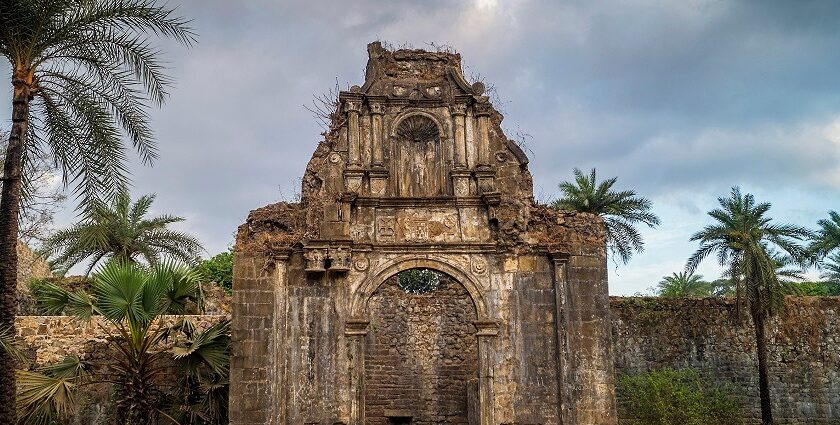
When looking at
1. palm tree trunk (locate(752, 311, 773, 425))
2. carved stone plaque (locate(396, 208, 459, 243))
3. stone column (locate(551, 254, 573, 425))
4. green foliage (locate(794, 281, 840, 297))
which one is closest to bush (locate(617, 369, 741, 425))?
palm tree trunk (locate(752, 311, 773, 425))

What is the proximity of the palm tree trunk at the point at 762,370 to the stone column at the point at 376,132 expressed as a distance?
11391 millimetres

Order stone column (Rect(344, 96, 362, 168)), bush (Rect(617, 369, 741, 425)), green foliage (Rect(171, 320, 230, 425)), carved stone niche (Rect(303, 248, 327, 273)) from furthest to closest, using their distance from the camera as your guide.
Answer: bush (Rect(617, 369, 741, 425)) → stone column (Rect(344, 96, 362, 168)) → green foliage (Rect(171, 320, 230, 425)) → carved stone niche (Rect(303, 248, 327, 273))

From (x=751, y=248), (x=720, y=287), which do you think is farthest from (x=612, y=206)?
(x=720, y=287)

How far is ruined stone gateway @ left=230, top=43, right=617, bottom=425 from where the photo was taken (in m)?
14.0

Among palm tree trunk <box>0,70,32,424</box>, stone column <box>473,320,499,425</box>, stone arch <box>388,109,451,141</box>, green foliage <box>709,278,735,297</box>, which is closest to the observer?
palm tree trunk <box>0,70,32,424</box>

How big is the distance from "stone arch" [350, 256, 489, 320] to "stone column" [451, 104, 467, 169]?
192 centimetres

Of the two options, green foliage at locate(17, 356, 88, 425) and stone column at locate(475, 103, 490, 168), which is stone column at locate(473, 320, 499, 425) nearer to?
stone column at locate(475, 103, 490, 168)

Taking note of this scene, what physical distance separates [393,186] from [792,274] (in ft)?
44.3

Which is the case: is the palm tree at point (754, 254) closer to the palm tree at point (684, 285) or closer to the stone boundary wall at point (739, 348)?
the stone boundary wall at point (739, 348)

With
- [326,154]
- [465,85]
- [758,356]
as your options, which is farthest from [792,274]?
[326,154]

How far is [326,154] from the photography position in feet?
49.4

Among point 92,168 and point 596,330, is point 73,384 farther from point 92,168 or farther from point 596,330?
point 596,330

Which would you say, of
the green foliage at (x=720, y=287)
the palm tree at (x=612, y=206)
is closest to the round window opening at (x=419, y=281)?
the palm tree at (x=612, y=206)

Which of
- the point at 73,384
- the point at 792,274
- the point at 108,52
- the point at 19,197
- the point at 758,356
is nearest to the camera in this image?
the point at 19,197
